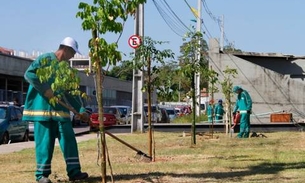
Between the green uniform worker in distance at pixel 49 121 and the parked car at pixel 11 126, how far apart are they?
13.3 metres

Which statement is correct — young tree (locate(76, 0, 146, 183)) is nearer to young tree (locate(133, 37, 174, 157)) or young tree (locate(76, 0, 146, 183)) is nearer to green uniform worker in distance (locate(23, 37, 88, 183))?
green uniform worker in distance (locate(23, 37, 88, 183))

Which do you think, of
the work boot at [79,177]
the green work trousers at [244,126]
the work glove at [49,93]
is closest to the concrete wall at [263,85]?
the green work trousers at [244,126]

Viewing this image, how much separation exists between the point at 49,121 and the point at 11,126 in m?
14.3

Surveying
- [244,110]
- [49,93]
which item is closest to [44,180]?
[49,93]

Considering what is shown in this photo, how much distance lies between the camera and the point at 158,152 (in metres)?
14.1

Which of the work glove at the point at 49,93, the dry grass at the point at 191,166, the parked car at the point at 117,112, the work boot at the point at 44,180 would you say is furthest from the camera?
the parked car at the point at 117,112

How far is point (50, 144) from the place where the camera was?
8.70 meters

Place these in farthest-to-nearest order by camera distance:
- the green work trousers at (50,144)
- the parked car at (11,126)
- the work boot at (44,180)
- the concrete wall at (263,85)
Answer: the concrete wall at (263,85), the parked car at (11,126), the green work trousers at (50,144), the work boot at (44,180)

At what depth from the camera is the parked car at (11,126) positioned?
2188cm

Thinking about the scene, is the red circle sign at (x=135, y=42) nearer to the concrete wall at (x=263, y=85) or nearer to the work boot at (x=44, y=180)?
the work boot at (x=44, y=180)

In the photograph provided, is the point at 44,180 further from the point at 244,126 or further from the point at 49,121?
the point at 244,126

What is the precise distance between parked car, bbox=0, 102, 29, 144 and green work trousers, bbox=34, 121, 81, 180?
43.6ft

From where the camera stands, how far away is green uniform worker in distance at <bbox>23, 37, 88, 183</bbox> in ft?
27.8

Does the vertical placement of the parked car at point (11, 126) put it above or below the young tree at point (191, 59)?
below
